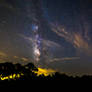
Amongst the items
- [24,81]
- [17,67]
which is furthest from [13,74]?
[24,81]

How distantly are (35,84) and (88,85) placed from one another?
626cm

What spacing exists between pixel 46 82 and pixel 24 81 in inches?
110

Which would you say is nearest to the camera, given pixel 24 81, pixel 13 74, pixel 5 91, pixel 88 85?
pixel 5 91

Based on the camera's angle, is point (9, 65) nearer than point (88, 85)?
No

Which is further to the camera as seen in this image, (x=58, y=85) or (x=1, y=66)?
(x=1, y=66)

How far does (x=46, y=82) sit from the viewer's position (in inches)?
613

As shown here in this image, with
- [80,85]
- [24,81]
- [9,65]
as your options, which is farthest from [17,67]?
[80,85]

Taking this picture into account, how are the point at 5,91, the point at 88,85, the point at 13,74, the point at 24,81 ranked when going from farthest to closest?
the point at 13,74 < the point at 24,81 < the point at 88,85 < the point at 5,91

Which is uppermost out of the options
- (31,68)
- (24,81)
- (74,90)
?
(31,68)

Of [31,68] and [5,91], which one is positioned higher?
[31,68]

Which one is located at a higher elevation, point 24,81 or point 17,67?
point 17,67

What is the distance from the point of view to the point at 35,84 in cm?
1516

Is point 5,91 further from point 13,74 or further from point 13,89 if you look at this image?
point 13,74

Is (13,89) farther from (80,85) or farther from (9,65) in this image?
(9,65)
